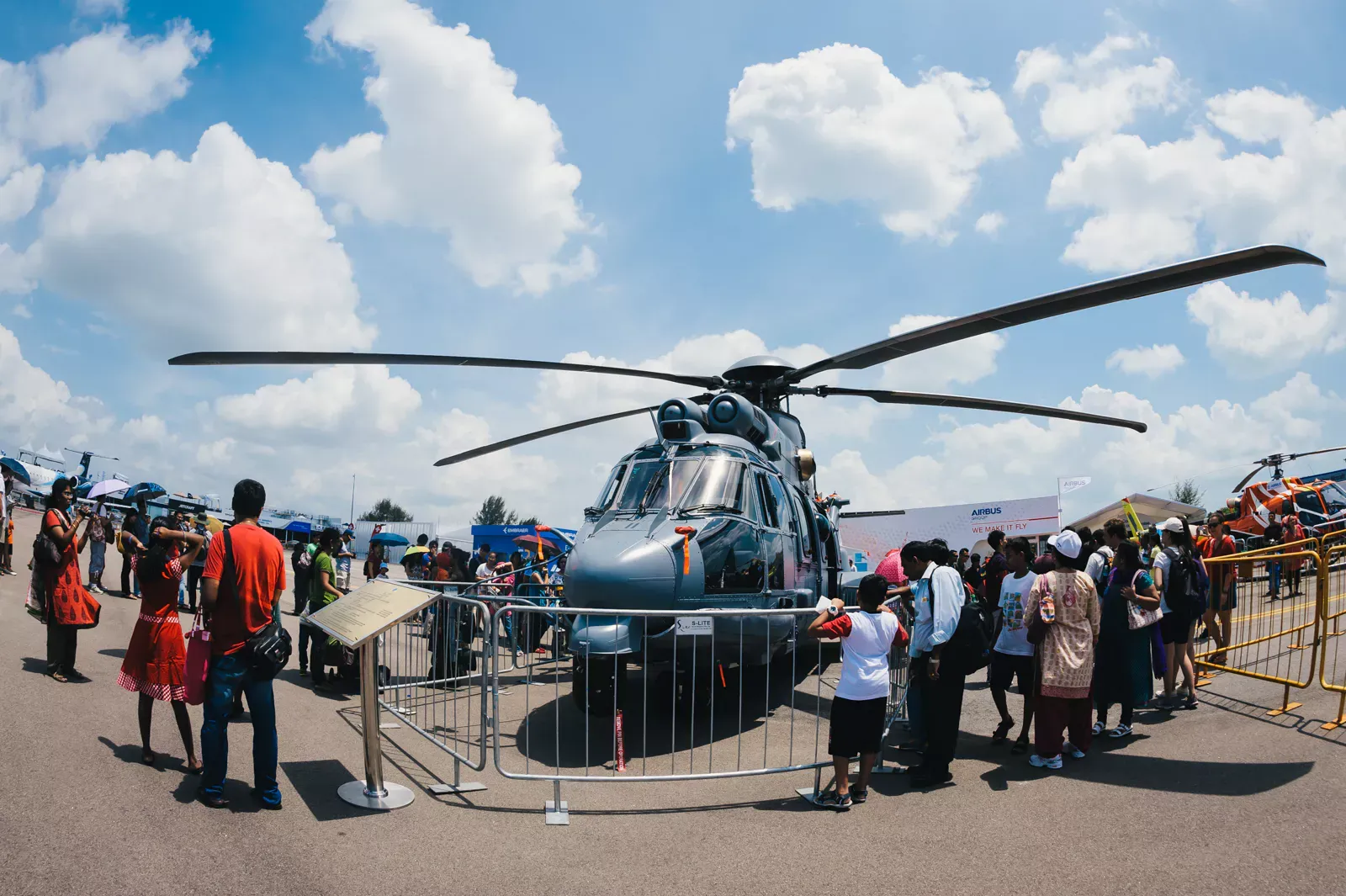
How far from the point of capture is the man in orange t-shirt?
14.5 ft

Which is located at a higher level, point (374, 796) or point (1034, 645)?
point (1034, 645)

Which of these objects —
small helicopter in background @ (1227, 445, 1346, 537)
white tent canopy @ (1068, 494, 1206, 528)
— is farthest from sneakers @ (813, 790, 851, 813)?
white tent canopy @ (1068, 494, 1206, 528)

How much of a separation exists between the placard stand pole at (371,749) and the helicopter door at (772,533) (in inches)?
147

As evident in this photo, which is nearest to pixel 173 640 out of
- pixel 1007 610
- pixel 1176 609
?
pixel 1007 610

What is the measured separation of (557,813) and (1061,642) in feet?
12.9

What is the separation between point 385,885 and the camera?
3680mm

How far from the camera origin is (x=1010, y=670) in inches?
253

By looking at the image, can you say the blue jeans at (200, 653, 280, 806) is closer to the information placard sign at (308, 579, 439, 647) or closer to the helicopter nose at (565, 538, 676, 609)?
the information placard sign at (308, 579, 439, 647)

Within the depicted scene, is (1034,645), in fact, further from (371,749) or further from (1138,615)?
(371,749)

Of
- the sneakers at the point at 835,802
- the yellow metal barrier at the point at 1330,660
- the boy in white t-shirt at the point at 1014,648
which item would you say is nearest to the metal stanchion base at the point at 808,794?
the sneakers at the point at 835,802

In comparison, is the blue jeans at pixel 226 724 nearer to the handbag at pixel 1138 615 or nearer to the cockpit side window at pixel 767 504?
A: the cockpit side window at pixel 767 504

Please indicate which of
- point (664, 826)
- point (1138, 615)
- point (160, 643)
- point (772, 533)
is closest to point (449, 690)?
point (160, 643)

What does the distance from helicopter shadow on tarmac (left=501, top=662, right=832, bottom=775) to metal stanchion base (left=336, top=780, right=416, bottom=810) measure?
845mm

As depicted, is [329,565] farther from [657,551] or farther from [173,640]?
[657,551]
